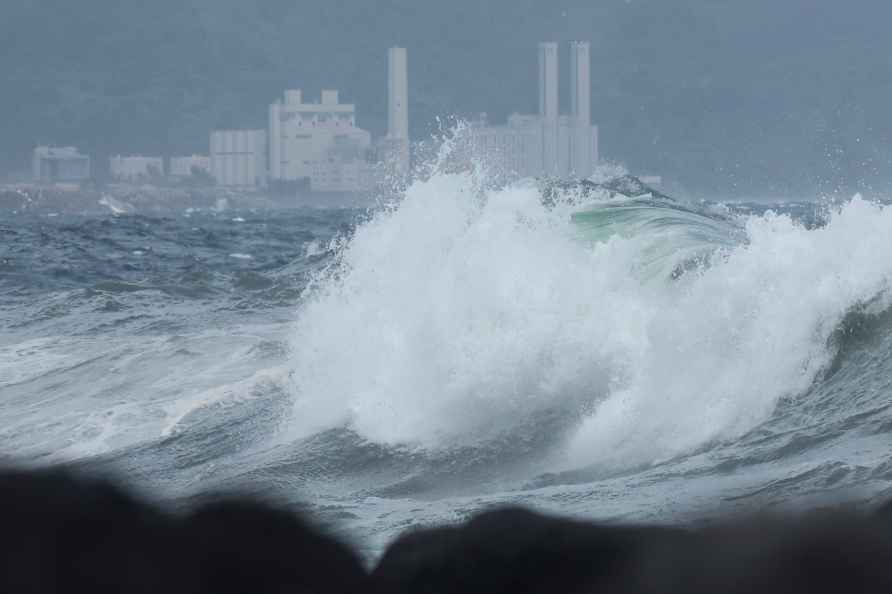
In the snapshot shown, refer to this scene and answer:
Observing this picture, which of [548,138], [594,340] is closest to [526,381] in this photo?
[594,340]

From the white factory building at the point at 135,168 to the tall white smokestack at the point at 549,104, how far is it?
2846cm

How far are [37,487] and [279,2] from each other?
16255 centimetres

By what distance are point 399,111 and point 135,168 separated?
2042 cm

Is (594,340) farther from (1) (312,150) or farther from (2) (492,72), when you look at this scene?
(2) (492,72)

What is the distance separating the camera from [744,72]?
443 ft

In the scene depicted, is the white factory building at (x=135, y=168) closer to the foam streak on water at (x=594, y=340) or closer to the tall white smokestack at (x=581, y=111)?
the tall white smokestack at (x=581, y=111)

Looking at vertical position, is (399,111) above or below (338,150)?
above

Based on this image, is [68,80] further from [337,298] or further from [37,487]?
[37,487]

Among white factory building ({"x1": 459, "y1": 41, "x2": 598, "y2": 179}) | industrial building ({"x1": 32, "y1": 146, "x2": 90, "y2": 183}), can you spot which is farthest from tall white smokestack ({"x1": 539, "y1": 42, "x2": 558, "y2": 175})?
industrial building ({"x1": 32, "y1": 146, "x2": 90, "y2": 183})

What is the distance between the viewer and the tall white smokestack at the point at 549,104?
334ft

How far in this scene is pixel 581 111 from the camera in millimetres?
112875

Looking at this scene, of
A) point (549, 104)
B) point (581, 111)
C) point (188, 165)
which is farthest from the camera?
point (188, 165)

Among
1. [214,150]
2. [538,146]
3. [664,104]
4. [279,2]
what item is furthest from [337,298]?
[279,2]

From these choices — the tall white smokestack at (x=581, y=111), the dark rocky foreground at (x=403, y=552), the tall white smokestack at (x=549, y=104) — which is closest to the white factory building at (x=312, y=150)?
the tall white smokestack at (x=549, y=104)
